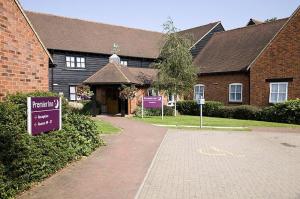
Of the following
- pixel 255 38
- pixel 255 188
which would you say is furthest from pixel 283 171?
pixel 255 38

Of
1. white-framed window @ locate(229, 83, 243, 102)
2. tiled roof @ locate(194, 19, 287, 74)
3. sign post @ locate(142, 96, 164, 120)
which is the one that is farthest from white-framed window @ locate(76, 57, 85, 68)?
white-framed window @ locate(229, 83, 243, 102)

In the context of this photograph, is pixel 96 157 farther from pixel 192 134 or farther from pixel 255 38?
pixel 255 38

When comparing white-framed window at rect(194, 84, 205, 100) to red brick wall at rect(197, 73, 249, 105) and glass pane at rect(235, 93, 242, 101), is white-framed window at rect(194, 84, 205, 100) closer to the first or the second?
red brick wall at rect(197, 73, 249, 105)

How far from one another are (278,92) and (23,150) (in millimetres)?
21730

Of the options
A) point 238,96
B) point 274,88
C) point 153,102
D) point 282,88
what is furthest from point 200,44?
point 153,102

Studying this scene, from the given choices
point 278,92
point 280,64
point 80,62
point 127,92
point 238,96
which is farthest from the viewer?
point 80,62

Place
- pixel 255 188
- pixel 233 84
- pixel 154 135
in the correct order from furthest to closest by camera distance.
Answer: pixel 233 84, pixel 154 135, pixel 255 188

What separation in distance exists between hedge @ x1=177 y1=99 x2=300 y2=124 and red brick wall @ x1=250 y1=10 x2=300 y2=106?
1940mm

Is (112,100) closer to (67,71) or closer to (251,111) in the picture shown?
(67,71)

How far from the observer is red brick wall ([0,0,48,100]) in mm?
8867

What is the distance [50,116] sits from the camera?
9117 mm

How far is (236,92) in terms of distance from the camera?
2866cm

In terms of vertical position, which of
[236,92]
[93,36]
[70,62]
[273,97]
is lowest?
[273,97]

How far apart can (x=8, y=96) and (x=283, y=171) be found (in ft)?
24.2
